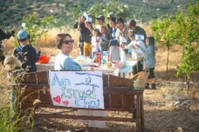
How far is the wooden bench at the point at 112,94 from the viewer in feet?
16.1

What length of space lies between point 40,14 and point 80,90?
71.0 ft

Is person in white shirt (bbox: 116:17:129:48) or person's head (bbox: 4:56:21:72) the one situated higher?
person in white shirt (bbox: 116:17:129:48)

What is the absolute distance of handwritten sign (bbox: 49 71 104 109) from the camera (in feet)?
16.4

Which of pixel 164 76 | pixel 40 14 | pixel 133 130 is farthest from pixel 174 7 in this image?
pixel 133 130

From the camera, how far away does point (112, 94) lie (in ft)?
16.5

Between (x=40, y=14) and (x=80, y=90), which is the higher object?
(x=40, y=14)

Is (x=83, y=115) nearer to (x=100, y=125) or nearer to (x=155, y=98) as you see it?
(x=100, y=125)

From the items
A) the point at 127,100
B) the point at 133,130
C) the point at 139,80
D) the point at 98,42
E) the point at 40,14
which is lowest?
the point at 133,130

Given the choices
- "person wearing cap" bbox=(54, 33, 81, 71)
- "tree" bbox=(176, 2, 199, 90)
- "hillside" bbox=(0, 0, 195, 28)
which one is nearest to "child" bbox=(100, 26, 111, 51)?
"tree" bbox=(176, 2, 199, 90)

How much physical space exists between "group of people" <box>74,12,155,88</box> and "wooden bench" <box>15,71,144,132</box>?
5.53 feet

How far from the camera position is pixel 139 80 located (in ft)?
15.7

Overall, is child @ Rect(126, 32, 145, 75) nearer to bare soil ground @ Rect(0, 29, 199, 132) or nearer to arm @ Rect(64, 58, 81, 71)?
bare soil ground @ Rect(0, 29, 199, 132)

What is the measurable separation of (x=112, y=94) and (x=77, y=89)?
549 mm

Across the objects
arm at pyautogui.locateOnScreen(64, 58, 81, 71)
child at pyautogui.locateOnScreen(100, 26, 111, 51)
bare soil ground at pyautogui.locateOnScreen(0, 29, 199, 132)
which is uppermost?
child at pyautogui.locateOnScreen(100, 26, 111, 51)
